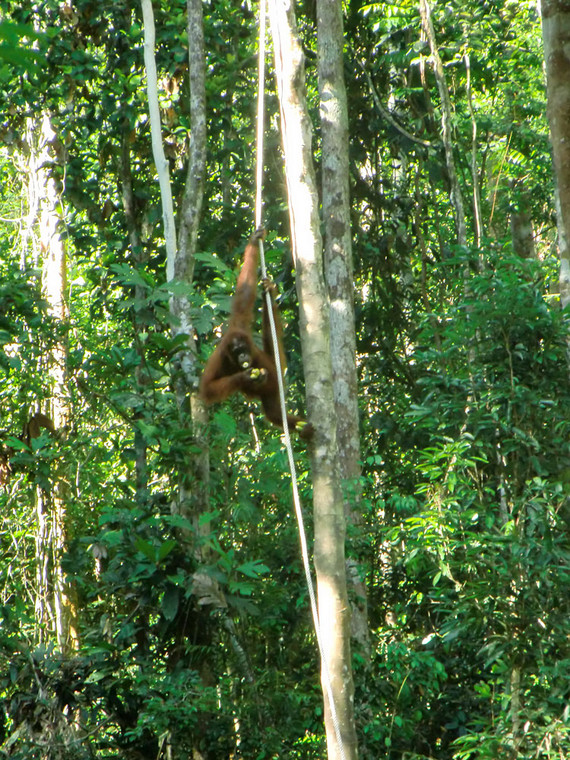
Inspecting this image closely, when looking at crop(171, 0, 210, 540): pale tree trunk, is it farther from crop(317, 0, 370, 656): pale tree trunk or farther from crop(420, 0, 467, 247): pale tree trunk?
crop(420, 0, 467, 247): pale tree trunk

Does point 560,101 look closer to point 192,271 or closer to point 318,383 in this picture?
point 192,271

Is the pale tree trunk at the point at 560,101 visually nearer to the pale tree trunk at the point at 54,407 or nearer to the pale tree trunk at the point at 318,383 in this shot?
the pale tree trunk at the point at 318,383

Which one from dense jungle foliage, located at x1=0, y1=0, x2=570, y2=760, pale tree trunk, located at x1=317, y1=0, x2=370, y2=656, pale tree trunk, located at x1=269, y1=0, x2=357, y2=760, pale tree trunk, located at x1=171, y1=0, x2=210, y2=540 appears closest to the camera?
pale tree trunk, located at x1=269, y1=0, x2=357, y2=760

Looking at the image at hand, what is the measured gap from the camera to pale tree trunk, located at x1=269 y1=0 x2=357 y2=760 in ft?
11.0

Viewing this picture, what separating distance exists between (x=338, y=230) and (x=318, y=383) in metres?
3.57

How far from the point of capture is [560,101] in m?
5.12

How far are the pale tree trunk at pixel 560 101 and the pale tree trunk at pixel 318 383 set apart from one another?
210 cm

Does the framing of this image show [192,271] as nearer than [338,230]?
Yes

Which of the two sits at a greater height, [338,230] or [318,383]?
[338,230]

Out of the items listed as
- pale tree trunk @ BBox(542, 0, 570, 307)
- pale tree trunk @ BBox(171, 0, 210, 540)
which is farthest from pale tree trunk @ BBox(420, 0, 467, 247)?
pale tree trunk @ BBox(171, 0, 210, 540)

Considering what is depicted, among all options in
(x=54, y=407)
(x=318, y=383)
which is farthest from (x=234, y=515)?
(x=54, y=407)

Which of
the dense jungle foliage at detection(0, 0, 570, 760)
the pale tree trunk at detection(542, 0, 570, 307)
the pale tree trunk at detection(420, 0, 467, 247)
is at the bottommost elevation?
the dense jungle foliage at detection(0, 0, 570, 760)

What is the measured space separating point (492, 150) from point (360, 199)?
2.73 m

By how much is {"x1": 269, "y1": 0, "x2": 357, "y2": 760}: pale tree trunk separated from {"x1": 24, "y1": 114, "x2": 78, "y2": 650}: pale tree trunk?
9.30 feet
